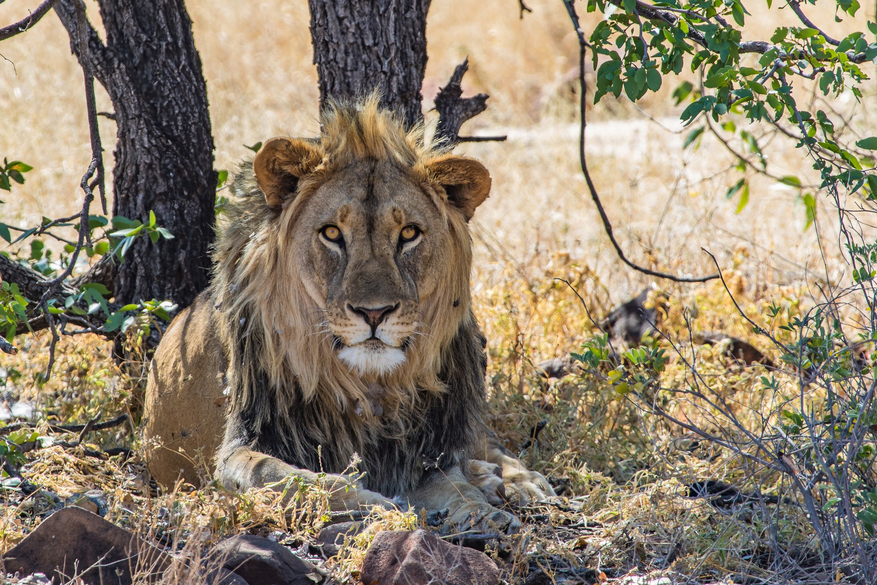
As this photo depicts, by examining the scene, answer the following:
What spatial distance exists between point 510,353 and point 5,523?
3087 millimetres

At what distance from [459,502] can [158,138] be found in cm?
260

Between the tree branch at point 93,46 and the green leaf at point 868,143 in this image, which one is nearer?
the green leaf at point 868,143

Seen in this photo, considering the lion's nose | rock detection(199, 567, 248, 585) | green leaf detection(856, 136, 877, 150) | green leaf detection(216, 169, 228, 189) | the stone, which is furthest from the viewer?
the stone

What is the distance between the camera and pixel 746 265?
742 centimetres

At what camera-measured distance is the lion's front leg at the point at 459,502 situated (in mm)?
3311

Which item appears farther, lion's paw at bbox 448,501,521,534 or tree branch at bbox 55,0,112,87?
tree branch at bbox 55,0,112,87

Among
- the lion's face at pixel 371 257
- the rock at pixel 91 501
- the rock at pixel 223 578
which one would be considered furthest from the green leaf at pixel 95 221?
the rock at pixel 223 578

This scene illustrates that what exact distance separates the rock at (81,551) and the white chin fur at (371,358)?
99 centimetres

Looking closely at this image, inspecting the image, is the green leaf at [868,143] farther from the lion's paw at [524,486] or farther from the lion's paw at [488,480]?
the lion's paw at [488,480]

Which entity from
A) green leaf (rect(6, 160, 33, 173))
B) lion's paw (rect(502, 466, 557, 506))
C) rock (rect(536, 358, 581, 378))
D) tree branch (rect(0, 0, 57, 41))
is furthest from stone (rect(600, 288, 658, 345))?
tree branch (rect(0, 0, 57, 41))

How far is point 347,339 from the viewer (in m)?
3.32

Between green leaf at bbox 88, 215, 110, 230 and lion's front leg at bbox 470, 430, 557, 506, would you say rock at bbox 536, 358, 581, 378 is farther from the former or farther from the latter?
green leaf at bbox 88, 215, 110, 230

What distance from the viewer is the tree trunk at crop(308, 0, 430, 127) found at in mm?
4441

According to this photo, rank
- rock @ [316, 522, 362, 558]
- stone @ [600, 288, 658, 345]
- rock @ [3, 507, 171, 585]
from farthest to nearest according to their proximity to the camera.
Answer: stone @ [600, 288, 658, 345] → rock @ [316, 522, 362, 558] → rock @ [3, 507, 171, 585]
